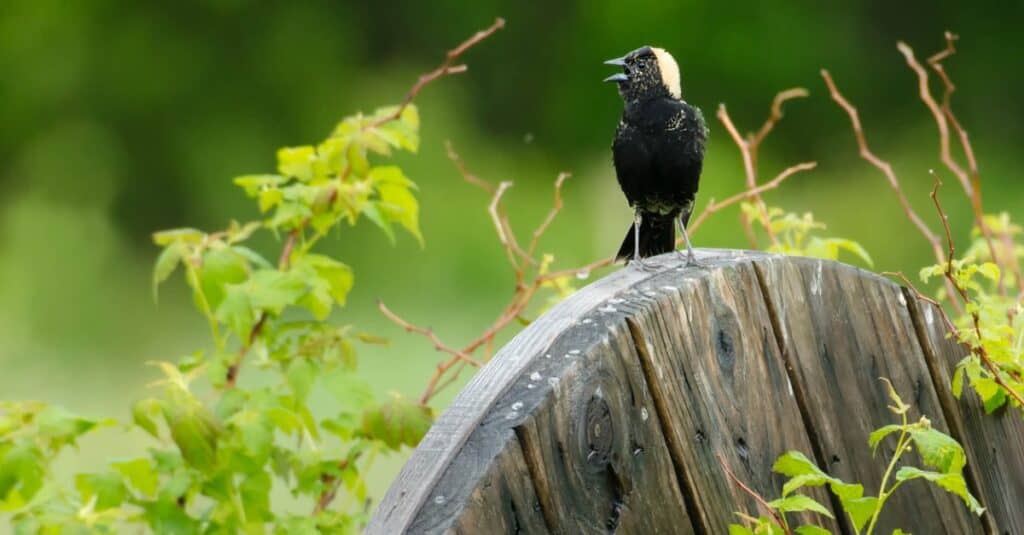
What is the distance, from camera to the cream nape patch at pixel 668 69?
2.02m

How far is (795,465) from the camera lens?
3.75 feet

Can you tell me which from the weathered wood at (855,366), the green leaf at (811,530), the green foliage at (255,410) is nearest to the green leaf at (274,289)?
the green foliage at (255,410)

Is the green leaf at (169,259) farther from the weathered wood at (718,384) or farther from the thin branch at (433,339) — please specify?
the weathered wood at (718,384)

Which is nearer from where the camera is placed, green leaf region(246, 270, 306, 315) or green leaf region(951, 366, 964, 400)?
green leaf region(951, 366, 964, 400)

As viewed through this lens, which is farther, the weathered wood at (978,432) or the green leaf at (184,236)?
the green leaf at (184,236)

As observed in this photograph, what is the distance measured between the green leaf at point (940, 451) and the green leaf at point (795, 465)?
10 cm

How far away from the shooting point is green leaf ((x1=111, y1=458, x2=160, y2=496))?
1682 millimetres

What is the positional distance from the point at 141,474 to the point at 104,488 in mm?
55

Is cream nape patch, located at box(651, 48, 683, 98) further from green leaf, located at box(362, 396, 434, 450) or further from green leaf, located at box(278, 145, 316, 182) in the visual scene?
green leaf, located at box(362, 396, 434, 450)

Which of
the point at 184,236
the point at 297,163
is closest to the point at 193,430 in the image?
the point at 184,236

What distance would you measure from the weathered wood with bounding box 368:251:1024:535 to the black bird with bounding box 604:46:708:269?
66cm

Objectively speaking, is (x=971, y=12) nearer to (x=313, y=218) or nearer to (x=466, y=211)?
(x=466, y=211)

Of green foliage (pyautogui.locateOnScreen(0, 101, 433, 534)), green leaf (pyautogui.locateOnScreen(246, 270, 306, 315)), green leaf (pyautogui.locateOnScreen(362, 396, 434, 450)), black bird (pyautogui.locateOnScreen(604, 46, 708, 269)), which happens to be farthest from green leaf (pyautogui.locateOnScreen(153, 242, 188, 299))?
black bird (pyautogui.locateOnScreen(604, 46, 708, 269))

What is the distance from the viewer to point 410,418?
1.63 meters
